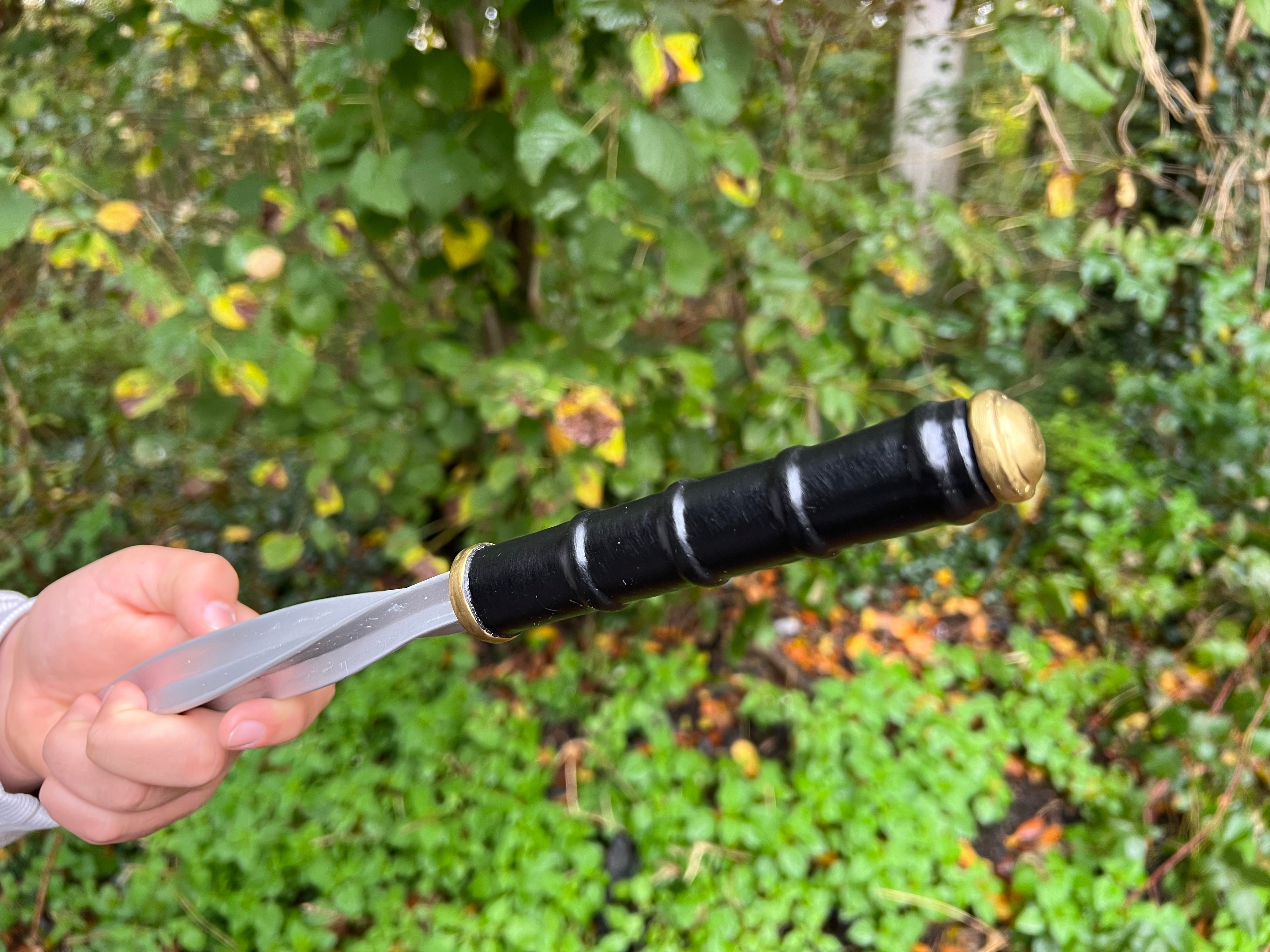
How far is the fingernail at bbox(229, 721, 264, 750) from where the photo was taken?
76 centimetres

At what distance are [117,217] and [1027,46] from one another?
57.4 inches

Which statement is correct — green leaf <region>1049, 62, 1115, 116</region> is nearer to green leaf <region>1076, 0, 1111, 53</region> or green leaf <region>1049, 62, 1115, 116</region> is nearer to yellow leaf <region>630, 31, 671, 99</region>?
Answer: green leaf <region>1076, 0, 1111, 53</region>

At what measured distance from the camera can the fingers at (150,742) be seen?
2.48 ft

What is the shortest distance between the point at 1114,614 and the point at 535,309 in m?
2.11

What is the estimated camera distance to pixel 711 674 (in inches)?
89.4

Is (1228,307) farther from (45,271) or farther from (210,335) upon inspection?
(45,271)

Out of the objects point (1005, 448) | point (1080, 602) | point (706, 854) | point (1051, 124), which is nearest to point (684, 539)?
point (1005, 448)

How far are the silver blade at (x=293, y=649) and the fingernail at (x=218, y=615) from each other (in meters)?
0.05

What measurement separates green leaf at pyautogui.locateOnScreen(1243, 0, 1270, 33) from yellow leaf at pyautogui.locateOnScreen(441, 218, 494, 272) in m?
1.28

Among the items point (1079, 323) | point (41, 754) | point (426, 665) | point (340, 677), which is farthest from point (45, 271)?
point (1079, 323)

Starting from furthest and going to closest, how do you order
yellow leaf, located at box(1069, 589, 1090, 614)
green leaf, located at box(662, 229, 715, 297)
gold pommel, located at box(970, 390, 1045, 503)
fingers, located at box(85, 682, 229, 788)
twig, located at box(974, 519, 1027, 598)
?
twig, located at box(974, 519, 1027, 598) → yellow leaf, located at box(1069, 589, 1090, 614) → green leaf, located at box(662, 229, 715, 297) → fingers, located at box(85, 682, 229, 788) → gold pommel, located at box(970, 390, 1045, 503)

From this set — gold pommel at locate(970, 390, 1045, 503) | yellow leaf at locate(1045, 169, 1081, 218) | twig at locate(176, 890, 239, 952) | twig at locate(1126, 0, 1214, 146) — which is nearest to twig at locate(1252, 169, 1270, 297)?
twig at locate(1126, 0, 1214, 146)

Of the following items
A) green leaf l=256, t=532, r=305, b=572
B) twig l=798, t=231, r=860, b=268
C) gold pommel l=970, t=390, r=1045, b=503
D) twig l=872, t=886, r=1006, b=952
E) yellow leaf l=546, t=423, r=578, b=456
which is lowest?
twig l=872, t=886, r=1006, b=952

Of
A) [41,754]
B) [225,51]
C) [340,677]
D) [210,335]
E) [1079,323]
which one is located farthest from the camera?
[1079,323]
